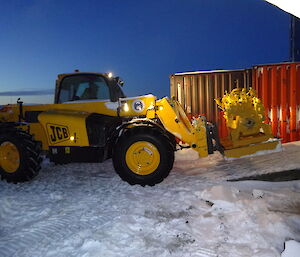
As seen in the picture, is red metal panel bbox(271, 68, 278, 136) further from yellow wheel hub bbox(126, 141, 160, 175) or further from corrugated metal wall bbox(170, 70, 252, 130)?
yellow wheel hub bbox(126, 141, 160, 175)

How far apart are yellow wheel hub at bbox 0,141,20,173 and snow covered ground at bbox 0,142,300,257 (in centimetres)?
37

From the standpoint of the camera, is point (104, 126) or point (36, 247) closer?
point (36, 247)

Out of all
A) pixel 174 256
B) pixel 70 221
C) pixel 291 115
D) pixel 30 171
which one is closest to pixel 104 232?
pixel 70 221

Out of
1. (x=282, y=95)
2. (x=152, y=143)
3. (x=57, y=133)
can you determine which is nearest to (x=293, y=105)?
(x=282, y=95)

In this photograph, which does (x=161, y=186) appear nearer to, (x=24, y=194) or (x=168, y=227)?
(x=168, y=227)

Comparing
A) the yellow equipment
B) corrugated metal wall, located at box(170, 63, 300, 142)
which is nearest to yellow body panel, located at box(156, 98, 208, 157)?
the yellow equipment

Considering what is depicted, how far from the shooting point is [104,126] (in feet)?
19.1

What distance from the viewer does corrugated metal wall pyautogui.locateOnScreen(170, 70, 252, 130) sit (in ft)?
32.0

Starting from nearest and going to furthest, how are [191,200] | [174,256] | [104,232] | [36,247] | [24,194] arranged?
1. [174,256]
2. [36,247]
3. [104,232]
4. [191,200]
5. [24,194]

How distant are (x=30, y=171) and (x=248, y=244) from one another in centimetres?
447

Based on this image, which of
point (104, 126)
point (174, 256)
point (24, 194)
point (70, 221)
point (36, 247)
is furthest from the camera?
point (104, 126)

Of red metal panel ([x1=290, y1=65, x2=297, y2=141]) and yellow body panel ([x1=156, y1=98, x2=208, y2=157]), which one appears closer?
yellow body panel ([x1=156, y1=98, x2=208, y2=157])

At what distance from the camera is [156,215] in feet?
14.1

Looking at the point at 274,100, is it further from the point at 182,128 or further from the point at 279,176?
the point at 182,128
